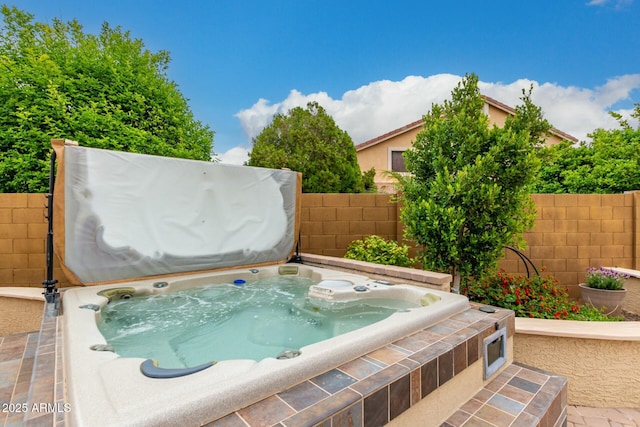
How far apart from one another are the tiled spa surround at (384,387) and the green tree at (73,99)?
126 inches

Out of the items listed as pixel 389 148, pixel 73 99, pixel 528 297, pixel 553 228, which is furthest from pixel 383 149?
pixel 73 99

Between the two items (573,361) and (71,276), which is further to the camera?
(71,276)

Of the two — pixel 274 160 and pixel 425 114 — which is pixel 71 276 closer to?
pixel 425 114

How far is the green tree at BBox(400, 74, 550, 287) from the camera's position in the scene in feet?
10.1

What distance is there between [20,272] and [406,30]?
736cm

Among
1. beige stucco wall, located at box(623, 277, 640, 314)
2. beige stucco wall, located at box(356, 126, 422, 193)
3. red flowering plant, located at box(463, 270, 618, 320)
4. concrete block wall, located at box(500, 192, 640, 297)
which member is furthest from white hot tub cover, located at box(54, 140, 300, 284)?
beige stucco wall, located at box(356, 126, 422, 193)

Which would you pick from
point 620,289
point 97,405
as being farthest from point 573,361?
point 97,405

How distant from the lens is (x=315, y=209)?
462cm

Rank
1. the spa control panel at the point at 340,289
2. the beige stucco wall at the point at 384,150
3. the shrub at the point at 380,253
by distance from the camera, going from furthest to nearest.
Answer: the beige stucco wall at the point at 384,150
the shrub at the point at 380,253
the spa control panel at the point at 340,289

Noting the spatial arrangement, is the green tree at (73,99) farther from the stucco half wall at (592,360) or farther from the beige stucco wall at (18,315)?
the stucco half wall at (592,360)

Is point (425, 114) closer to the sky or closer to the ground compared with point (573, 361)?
closer to the sky

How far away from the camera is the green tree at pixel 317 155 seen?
7754mm

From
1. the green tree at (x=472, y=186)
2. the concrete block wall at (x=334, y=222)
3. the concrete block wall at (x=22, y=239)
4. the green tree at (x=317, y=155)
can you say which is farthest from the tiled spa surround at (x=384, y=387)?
the green tree at (x=317, y=155)

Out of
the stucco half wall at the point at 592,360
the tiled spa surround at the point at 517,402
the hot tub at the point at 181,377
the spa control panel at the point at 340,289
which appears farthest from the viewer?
the spa control panel at the point at 340,289
